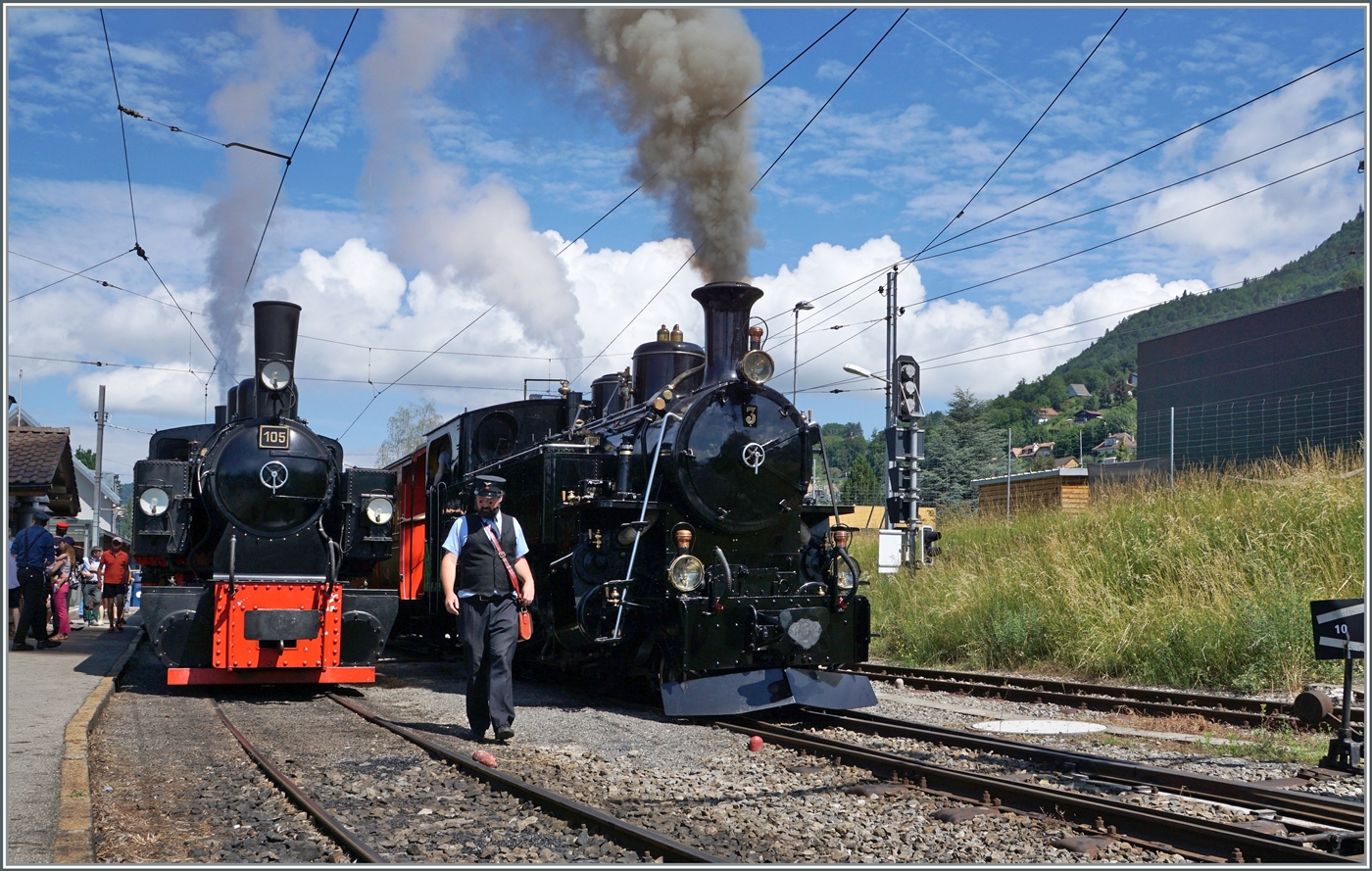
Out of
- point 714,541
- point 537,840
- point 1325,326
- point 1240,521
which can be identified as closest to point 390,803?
point 537,840

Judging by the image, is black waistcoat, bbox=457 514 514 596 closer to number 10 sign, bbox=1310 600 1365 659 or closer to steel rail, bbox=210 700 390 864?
steel rail, bbox=210 700 390 864

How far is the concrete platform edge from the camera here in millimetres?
4109

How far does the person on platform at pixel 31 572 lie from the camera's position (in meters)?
13.1

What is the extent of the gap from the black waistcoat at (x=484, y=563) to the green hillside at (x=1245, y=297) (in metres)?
74.2

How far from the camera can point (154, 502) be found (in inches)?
382

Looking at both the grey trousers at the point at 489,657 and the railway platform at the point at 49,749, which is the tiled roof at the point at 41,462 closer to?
the railway platform at the point at 49,749

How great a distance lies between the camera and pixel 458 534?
7508 mm

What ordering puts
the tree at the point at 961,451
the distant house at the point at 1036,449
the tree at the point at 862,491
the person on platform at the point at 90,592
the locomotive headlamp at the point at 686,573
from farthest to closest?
the distant house at the point at 1036,449 < the tree at the point at 961,451 < the tree at the point at 862,491 < the person on platform at the point at 90,592 < the locomotive headlamp at the point at 686,573

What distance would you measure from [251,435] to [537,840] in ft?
22.0

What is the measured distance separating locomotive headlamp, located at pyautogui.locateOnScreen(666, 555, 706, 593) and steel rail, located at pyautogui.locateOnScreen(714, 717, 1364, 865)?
77.3 inches

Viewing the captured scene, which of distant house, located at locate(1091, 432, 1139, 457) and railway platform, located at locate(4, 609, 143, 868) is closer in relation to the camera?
railway platform, located at locate(4, 609, 143, 868)

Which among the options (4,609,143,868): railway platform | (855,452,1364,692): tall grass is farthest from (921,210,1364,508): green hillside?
(4,609,143,868): railway platform

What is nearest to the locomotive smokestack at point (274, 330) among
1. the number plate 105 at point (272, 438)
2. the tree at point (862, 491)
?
the number plate 105 at point (272, 438)

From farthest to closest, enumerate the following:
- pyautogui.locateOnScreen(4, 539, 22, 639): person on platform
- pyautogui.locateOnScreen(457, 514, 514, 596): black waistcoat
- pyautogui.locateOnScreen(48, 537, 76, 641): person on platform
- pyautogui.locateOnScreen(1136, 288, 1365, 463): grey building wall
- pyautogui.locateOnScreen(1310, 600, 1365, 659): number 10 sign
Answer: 1. pyautogui.locateOnScreen(1136, 288, 1365, 463): grey building wall
2. pyautogui.locateOnScreen(48, 537, 76, 641): person on platform
3. pyautogui.locateOnScreen(4, 539, 22, 639): person on platform
4. pyautogui.locateOnScreen(457, 514, 514, 596): black waistcoat
5. pyautogui.locateOnScreen(1310, 600, 1365, 659): number 10 sign
